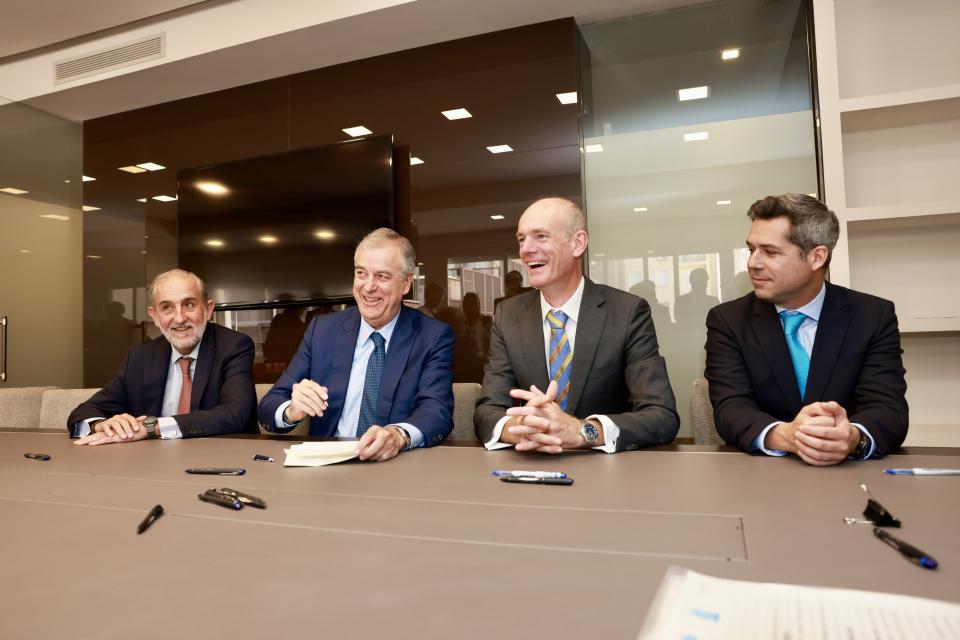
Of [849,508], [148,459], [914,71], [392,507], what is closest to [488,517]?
[392,507]

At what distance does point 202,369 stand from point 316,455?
4.22ft

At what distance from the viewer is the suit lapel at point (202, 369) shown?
2.44m

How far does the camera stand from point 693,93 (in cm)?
344

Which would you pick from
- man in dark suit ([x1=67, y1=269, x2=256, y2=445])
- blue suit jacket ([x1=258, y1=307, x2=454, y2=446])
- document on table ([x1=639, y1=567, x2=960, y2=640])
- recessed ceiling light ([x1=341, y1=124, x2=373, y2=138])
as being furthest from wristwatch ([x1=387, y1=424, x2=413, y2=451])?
recessed ceiling light ([x1=341, y1=124, x2=373, y2=138])

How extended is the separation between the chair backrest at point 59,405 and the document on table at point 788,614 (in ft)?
9.87

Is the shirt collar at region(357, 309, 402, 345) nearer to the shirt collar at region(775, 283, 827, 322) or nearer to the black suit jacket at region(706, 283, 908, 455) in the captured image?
the black suit jacket at region(706, 283, 908, 455)

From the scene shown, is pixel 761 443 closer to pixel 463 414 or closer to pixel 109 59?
pixel 463 414

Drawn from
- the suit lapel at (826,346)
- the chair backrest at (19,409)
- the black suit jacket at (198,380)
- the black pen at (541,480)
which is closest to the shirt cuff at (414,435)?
the black pen at (541,480)

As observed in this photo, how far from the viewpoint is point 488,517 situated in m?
0.94

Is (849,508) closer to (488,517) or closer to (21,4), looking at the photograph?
(488,517)

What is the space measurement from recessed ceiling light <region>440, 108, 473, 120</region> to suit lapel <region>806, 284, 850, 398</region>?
2.52 metres

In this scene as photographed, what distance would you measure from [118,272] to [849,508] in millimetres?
5207

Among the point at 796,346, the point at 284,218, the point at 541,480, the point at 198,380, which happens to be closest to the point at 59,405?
the point at 198,380

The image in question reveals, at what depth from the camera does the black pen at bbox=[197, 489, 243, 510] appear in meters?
1.03
